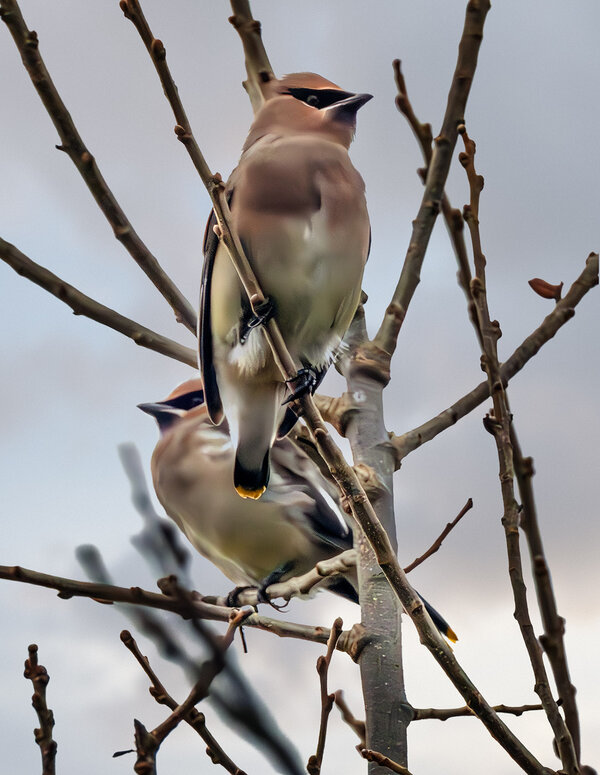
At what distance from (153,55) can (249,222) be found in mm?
511

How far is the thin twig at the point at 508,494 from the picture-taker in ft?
4.29

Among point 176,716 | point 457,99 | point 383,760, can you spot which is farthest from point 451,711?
point 457,99

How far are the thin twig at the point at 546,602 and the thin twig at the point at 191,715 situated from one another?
2.22 ft

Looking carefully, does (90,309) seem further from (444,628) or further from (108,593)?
(444,628)

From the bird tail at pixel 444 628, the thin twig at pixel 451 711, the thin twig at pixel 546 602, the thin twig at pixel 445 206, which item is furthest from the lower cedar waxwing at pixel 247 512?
the thin twig at pixel 546 602

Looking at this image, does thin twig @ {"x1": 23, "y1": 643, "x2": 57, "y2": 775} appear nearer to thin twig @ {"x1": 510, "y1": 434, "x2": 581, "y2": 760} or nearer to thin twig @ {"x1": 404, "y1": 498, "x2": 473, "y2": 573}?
thin twig @ {"x1": 510, "y1": 434, "x2": 581, "y2": 760}

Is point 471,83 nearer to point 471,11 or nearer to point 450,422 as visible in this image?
point 471,11

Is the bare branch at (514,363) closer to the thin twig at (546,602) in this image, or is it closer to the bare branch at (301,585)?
the bare branch at (301,585)

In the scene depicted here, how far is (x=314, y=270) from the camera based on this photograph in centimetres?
191

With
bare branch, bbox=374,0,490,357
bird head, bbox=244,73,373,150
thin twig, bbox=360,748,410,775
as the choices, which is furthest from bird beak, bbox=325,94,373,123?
thin twig, bbox=360,748,410,775

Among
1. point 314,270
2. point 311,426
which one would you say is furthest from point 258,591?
point 311,426

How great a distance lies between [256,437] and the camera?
79.6 inches

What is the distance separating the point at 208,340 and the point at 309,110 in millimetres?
609

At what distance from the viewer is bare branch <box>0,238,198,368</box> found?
2.17m
